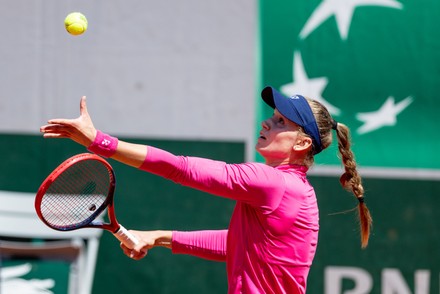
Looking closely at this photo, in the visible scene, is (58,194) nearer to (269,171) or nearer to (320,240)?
(269,171)

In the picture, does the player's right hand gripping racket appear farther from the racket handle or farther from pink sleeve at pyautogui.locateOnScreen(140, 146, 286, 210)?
pink sleeve at pyautogui.locateOnScreen(140, 146, 286, 210)

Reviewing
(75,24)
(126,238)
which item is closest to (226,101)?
(75,24)

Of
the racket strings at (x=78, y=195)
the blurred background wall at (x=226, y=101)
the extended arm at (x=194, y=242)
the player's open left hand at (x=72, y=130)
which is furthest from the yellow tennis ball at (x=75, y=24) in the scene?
the blurred background wall at (x=226, y=101)

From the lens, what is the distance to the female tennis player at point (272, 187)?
102 inches

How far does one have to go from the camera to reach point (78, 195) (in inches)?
123

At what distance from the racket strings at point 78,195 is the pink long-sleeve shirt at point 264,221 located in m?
0.49

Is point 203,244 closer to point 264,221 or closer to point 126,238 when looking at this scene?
point 126,238

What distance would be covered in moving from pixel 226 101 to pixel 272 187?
2.53 m

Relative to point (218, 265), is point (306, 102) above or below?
above

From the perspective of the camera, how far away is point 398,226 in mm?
5223

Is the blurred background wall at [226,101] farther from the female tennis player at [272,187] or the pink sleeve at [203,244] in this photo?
the female tennis player at [272,187]

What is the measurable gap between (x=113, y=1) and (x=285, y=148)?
2.64 metres

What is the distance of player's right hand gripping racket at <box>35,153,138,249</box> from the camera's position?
2965 mm

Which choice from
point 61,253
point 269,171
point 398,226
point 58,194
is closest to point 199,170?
point 269,171
